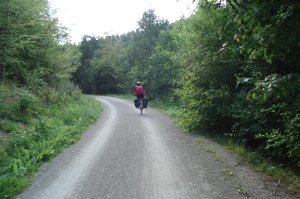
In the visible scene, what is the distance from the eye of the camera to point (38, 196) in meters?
6.00

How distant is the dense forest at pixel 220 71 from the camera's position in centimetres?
534

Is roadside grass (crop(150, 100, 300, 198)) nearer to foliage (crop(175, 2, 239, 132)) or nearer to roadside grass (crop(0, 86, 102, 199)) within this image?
foliage (crop(175, 2, 239, 132))

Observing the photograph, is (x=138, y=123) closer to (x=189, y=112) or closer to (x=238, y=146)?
(x=189, y=112)

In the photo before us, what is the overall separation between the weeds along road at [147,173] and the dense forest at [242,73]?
1.20 m

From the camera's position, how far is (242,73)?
41.2ft

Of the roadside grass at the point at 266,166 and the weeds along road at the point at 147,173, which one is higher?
the roadside grass at the point at 266,166

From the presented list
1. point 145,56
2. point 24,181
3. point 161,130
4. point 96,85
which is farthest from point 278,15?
point 96,85

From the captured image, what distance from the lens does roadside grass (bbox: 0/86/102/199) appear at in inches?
280

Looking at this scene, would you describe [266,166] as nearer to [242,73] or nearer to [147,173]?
[147,173]

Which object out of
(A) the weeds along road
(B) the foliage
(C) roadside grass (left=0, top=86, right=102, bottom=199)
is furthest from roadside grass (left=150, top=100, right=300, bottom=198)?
(C) roadside grass (left=0, top=86, right=102, bottom=199)

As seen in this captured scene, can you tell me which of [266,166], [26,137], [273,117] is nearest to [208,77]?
[273,117]

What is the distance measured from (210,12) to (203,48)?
5.17ft

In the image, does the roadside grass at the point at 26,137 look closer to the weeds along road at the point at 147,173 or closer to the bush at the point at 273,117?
the weeds along road at the point at 147,173

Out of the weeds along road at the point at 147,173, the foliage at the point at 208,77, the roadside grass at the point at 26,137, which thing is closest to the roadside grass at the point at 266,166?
the weeds along road at the point at 147,173
